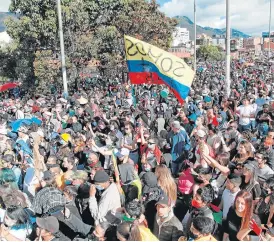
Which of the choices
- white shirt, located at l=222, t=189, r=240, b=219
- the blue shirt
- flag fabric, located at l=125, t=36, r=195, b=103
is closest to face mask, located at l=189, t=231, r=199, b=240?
white shirt, located at l=222, t=189, r=240, b=219

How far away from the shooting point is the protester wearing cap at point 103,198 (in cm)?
394

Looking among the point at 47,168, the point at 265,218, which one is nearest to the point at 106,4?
the point at 47,168

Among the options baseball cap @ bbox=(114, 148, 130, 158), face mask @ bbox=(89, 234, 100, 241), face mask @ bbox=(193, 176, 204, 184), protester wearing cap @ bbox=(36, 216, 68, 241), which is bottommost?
face mask @ bbox=(89, 234, 100, 241)

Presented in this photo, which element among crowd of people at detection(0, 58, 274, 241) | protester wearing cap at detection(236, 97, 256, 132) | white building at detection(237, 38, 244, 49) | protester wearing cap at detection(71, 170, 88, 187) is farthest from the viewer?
white building at detection(237, 38, 244, 49)

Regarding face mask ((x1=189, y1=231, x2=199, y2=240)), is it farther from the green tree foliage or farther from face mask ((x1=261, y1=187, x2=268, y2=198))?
the green tree foliage

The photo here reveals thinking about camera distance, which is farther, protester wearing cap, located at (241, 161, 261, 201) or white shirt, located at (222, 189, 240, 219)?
protester wearing cap, located at (241, 161, 261, 201)

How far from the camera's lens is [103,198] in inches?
158

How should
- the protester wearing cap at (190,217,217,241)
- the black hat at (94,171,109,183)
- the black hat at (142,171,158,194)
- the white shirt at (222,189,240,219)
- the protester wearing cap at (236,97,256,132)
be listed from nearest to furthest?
the protester wearing cap at (190,217,217,241) → the white shirt at (222,189,240,219) → the black hat at (94,171,109,183) → the black hat at (142,171,158,194) → the protester wearing cap at (236,97,256,132)

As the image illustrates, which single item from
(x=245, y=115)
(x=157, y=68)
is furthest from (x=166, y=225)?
(x=245, y=115)

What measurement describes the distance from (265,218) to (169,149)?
294 cm

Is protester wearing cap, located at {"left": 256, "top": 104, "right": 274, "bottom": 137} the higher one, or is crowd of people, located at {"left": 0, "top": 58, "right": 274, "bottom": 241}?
protester wearing cap, located at {"left": 256, "top": 104, "right": 274, "bottom": 137}

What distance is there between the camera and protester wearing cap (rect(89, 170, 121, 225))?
3936mm

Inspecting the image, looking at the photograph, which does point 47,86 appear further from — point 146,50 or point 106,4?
point 146,50

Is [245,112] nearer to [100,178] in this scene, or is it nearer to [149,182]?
[149,182]
